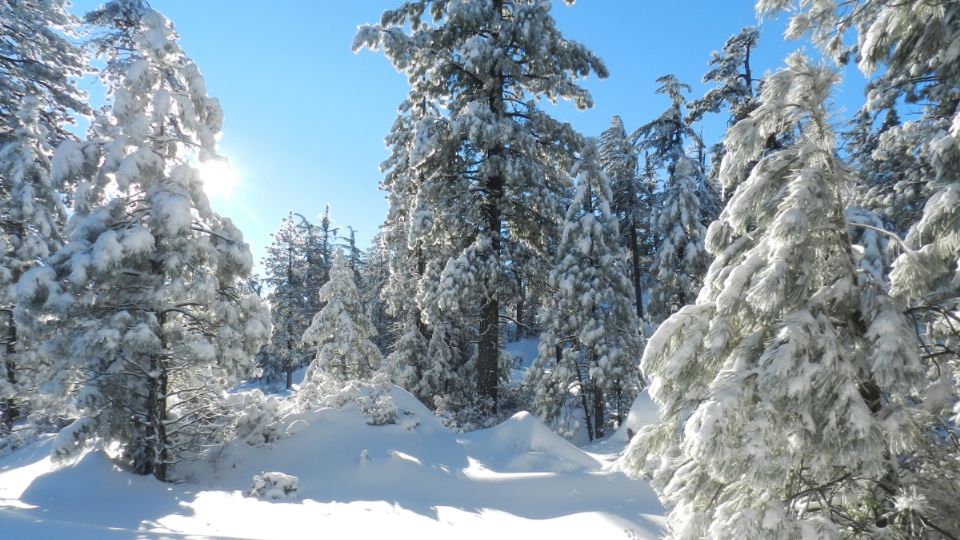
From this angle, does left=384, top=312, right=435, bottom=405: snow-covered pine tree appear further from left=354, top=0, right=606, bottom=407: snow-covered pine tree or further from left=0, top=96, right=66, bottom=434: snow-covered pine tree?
left=0, top=96, right=66, bottom=434: snow-covered pine tree

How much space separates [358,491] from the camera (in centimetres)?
845

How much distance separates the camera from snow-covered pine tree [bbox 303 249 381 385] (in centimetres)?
2105

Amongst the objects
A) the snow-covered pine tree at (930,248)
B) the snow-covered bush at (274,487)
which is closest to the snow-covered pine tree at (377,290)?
the snow-covered bush at (274,487)

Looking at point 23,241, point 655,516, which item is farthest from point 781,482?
point 23,241

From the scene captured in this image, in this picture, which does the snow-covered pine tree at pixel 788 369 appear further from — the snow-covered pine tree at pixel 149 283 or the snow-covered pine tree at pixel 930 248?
the snow-covered pine tree at pixel 149 283

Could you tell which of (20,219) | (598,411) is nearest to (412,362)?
(598,411)

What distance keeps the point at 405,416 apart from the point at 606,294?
7597 millimetres

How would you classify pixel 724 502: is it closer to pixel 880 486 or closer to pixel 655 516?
pixel 880 486

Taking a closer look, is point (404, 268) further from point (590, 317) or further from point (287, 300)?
point (287, 300)

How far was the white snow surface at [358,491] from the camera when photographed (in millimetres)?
6355

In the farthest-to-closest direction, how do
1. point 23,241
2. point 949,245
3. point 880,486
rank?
point 23,241 → point 949,245 → point 880,486

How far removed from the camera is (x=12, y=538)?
16.3 ft

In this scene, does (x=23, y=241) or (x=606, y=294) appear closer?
(x=23, y=241)

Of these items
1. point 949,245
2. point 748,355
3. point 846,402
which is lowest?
point 846,402
